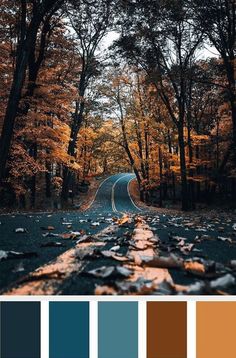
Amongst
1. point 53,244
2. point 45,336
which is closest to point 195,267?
point 45,336

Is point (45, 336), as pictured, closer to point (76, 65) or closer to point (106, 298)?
point (106, 298)

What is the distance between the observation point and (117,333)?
191cm

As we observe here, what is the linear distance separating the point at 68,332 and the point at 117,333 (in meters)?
0.25

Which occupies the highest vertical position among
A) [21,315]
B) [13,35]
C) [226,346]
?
[13,35]

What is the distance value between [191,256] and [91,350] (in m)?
1.34

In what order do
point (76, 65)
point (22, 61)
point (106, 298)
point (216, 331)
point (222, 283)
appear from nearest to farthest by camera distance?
point (106, 298)
point (222, 283)
point (216, 331)
point (22, 61)
point (76, 65)

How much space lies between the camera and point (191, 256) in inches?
117

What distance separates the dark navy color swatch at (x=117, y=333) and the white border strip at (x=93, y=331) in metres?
0.02

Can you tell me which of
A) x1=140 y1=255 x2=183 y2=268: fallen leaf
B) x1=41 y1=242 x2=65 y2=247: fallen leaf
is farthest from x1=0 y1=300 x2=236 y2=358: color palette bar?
x1=41 y1=242 x2=65 y2=247: fallen leaf

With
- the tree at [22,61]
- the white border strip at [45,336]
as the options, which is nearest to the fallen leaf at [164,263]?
the white border strip at [45,336]

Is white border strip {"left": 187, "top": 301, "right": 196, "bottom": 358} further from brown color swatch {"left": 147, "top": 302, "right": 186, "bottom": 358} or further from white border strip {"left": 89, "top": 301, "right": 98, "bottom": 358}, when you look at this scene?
white border strip {"left": 89, "top": 301, "right": 98, "bottom": 358}

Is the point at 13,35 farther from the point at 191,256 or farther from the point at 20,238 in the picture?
the point at 191,256

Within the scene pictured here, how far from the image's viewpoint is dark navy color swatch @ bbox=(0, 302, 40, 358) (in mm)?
1876

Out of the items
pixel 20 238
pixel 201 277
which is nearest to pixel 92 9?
pixel 20 238
